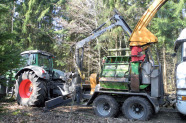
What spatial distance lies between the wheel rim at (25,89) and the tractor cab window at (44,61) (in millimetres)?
1041

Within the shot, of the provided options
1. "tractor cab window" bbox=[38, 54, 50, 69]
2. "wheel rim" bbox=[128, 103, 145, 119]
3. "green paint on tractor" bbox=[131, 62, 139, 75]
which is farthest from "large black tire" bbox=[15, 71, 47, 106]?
"green paint on tractor" bbox=[131, 62, 139, 75]

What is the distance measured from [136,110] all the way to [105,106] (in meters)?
1.13

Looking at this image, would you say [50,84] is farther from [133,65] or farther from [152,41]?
[152,41]

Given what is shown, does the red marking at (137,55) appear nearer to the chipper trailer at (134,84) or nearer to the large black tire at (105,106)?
the chipper trailer at (134,84)

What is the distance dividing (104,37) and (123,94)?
8231 mm

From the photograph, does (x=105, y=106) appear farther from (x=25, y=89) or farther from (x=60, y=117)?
(x=25, y=89)

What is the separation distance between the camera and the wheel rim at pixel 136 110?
→ 218 inches

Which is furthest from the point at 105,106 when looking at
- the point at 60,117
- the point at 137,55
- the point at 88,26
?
the point at 88,26

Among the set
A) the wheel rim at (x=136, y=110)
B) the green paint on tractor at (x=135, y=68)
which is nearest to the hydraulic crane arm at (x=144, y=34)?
the green paint on tractor at (x=135, y=68)

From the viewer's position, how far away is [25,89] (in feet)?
24.2

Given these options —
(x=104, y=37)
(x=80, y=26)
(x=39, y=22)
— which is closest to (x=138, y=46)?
(x=104, y=37)

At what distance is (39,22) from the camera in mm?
18438

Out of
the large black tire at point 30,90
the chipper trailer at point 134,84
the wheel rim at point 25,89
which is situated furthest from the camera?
the wheel rim at point 25,89

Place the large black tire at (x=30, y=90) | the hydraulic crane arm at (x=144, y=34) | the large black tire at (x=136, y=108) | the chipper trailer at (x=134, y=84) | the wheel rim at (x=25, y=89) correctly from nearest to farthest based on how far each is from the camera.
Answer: the large black tire at (x=136, y=108) < the chipper trailer at (x=134, y=84) < the hydraulic crane arm at (x=144, y=34) < the large black tire at (x=30, y=90) < the wheel rim at (x=25, y=89)
